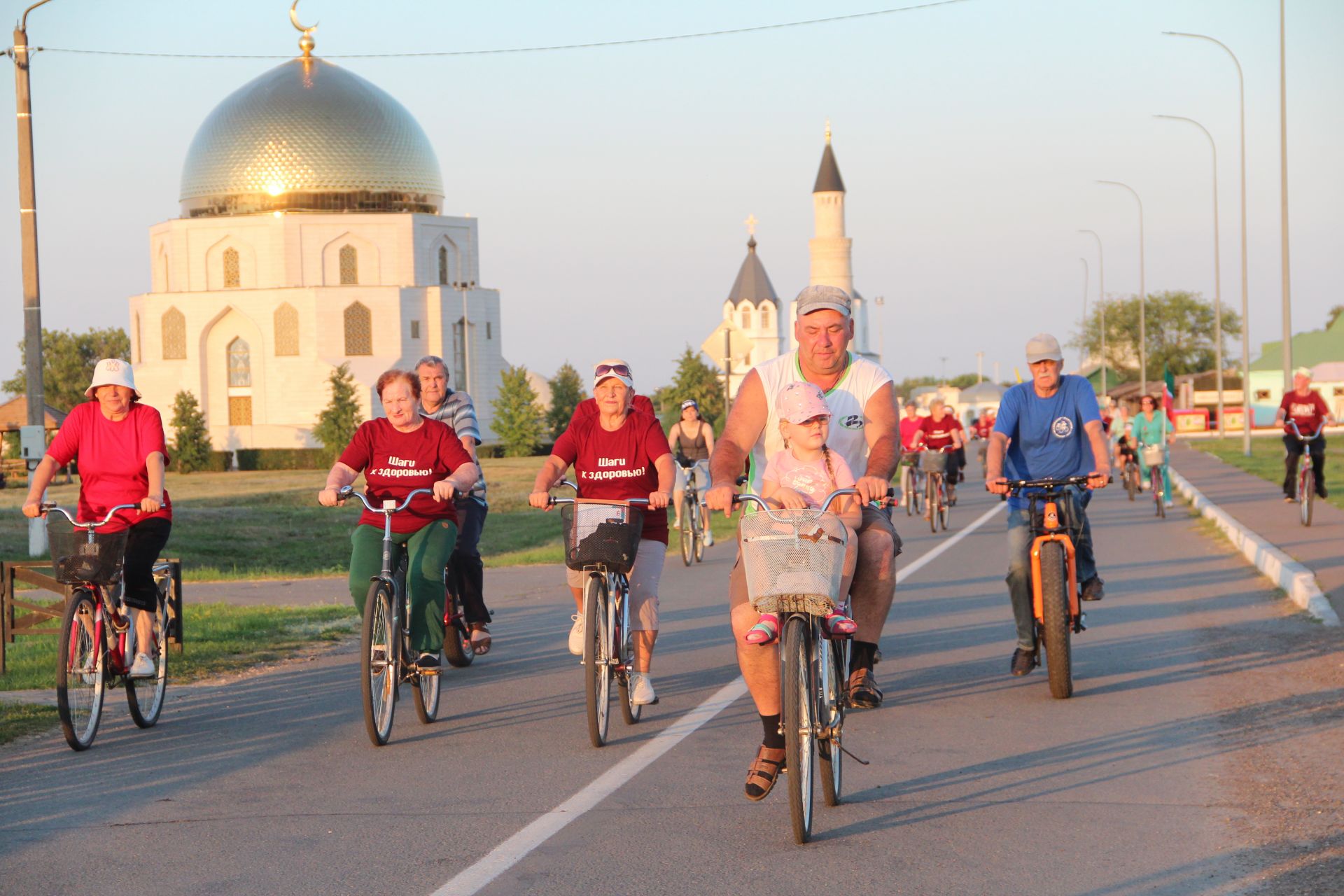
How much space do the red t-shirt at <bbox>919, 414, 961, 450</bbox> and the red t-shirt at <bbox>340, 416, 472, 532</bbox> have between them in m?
16.3

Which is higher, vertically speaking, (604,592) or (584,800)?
(604,592)

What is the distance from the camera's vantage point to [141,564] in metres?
8.55

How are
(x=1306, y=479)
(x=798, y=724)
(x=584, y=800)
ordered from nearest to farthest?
(x=798, y=724) → (x=584, y=800) → (x=1306, y=479)

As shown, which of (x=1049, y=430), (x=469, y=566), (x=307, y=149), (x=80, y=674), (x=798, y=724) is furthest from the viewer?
(x=307, y=149)

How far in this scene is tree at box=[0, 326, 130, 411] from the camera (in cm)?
11888

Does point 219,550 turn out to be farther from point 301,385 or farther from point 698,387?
point 301,385

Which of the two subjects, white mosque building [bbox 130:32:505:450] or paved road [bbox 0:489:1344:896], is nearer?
paved road [bbox 0:489:1344:896]

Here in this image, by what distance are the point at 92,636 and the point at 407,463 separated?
5.79 feet

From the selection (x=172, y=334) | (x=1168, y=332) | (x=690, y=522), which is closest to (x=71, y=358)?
(x=172, y=334)

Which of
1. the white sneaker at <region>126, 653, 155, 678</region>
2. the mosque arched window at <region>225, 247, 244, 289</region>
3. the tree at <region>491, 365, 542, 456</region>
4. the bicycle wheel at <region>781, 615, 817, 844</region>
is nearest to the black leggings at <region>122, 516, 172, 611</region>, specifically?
the white sneaker at <region>126, 653, 155, 678</region>

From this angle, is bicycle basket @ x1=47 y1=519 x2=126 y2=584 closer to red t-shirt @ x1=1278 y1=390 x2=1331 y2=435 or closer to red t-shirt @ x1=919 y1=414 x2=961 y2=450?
red t-shirt @ x1=1278 y1=390 x2=1331 y2=435

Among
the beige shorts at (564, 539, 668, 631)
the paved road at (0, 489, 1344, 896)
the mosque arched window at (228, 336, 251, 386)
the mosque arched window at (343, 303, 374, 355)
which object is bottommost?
the paved road at (0, 489, 1344, 896)

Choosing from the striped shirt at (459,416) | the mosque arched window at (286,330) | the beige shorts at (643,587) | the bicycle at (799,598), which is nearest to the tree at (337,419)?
the mosque arched window at (286,330)

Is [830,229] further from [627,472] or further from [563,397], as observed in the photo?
[627,472]
